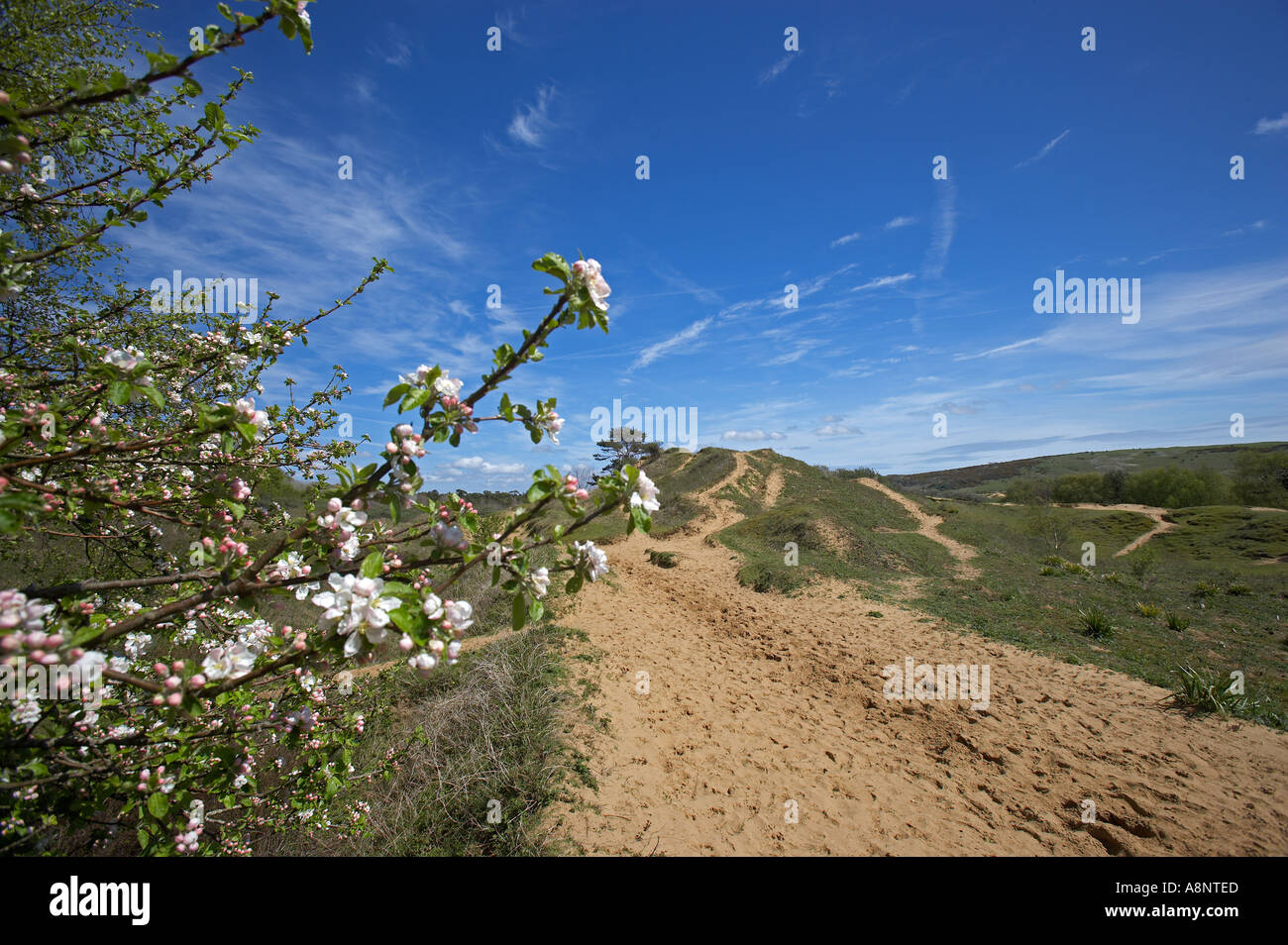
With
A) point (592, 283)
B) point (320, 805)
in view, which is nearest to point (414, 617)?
point (592, 283)

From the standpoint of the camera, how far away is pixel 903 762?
5.33 metres

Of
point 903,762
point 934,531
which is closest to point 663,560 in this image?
point 903,762

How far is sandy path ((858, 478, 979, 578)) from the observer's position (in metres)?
14.8

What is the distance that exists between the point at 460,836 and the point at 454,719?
1.40 metres

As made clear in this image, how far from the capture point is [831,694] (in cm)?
685

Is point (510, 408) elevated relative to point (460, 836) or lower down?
elevated

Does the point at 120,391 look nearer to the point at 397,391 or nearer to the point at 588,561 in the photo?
the point at 397,391

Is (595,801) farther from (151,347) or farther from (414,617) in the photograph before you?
(151,347)

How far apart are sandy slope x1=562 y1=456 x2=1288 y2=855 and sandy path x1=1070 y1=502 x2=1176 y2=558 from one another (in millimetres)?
25356

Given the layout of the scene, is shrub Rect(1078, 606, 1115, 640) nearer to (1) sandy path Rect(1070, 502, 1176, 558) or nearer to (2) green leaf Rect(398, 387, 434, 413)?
(2) green leaf Rect(398, 387, 434, 413)

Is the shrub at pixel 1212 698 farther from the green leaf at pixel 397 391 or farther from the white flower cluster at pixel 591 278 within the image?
the green leaf at pixel 397 391

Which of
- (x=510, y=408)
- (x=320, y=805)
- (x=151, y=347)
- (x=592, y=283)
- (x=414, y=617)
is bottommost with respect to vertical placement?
(x=320, y=805)

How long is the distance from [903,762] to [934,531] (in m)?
18.6
